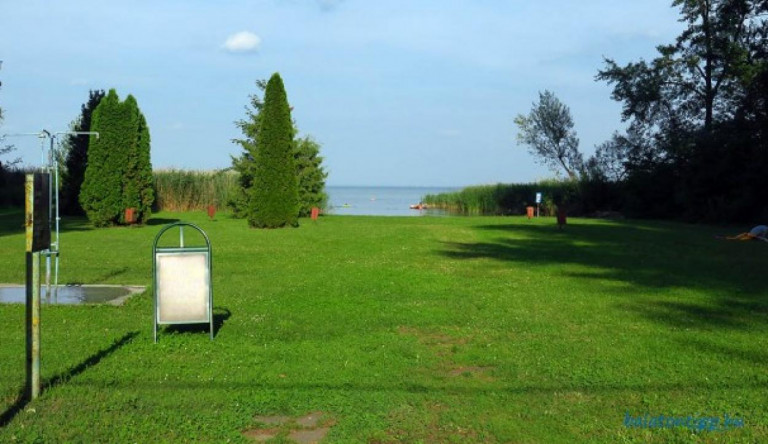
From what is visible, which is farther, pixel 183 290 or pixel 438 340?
pixel 438 340

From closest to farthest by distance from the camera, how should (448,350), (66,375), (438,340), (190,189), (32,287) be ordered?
1. (32,287)
2. (66,375)
3. (448,350)
4. (438,340)
5. (190,189)

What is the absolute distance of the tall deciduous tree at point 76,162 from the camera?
32125mm

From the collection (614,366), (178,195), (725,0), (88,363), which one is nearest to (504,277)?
(614,366)

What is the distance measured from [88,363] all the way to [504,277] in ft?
25.3

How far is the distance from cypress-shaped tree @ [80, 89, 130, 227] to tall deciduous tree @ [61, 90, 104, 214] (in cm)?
814

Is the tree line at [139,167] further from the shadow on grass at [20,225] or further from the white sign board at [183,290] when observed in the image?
the white sign board at [183,290]

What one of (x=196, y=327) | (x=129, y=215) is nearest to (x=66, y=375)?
(x=196, y=327)

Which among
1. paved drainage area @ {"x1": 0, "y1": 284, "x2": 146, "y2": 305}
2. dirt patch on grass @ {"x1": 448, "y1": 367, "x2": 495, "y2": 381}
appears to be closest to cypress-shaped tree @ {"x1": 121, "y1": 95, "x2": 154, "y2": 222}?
paved drainage area @ {"x1": 0, "y1": 284, "x2": 146, "y2": 305}

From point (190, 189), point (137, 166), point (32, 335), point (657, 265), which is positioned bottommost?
point (657, 265)

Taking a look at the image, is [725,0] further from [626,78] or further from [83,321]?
[83,321]

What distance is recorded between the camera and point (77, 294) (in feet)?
32.4

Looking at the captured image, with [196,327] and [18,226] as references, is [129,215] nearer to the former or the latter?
[18,226]

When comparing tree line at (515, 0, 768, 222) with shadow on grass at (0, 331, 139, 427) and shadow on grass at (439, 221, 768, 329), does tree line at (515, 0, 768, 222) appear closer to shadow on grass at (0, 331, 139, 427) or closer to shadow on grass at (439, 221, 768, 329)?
shadow on grass at (439, 221, 768, 329)

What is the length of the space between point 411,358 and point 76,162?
29950 millimetres
